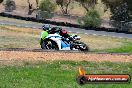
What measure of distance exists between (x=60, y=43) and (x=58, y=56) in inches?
→ 163

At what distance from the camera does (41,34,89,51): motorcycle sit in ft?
72.8

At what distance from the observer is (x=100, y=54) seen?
63.6 feet

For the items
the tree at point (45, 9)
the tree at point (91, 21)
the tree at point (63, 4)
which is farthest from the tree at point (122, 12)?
the tree at point (63, 4)

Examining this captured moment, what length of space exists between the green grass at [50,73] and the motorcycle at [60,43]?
210 inches

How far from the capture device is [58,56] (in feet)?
59.3

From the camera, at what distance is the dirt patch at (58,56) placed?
55.5ft

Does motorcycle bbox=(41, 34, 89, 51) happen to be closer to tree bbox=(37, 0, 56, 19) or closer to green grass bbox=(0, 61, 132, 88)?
green grass bbox=(0, 61, 132, 88)

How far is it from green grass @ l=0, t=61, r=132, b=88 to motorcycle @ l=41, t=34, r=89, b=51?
5.34m

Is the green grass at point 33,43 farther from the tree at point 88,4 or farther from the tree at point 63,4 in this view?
the tree at point 63,4

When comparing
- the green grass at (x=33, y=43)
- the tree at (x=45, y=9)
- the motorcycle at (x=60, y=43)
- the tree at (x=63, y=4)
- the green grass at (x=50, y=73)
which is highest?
the green grass at (x=50, y=73)

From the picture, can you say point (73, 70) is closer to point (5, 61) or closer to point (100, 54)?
point (5, 61)

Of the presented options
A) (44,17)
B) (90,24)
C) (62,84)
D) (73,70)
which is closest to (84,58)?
(73,70)

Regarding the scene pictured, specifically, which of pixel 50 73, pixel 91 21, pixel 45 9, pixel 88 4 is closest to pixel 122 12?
pixel 91 21

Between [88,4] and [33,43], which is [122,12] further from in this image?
[33,43]
